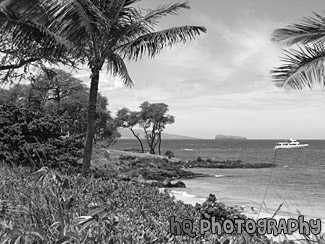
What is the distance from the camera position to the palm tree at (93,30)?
37.0 feet

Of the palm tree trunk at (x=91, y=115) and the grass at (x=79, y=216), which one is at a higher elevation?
the palm tree trunk at (x=91, y=115)

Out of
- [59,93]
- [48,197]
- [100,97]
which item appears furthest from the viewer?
[100,97]

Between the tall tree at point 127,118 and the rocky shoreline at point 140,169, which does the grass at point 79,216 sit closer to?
the rocky shoreline at point 140,169

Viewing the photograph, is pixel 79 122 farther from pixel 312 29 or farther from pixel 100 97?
pixel 312 29

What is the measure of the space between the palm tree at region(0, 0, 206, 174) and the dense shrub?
5252mm

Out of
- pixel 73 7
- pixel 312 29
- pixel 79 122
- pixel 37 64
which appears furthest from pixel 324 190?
pixel 79 122

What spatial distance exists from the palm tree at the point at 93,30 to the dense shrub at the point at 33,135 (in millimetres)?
5252

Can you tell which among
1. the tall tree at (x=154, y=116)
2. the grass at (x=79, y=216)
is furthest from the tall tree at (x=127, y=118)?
the grass at (x=79, y=216)

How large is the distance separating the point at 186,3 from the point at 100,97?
28799 millimetres

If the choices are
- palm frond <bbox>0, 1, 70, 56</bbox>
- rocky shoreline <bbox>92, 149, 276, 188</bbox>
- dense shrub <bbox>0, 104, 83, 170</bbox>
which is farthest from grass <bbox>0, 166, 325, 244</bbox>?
rocky shoreline <bbox>92, 149, 276, 188</bbox>

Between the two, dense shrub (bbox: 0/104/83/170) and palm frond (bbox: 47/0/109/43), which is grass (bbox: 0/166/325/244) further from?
dense shrub (bbox: 0/104/83/170)

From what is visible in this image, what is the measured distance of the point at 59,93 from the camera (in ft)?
120

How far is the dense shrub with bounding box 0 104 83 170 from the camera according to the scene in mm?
16641

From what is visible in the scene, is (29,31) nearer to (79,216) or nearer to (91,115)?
(91,115)
